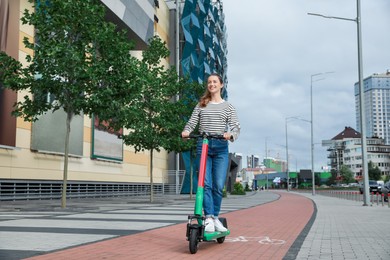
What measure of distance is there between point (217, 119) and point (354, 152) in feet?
518

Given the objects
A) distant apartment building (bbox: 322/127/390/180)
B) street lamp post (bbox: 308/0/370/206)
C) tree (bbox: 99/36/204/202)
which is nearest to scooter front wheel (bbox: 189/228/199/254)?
tree (bbox: 99/36/204/202)

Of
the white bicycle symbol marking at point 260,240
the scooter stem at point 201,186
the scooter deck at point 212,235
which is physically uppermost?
the scooter stem at point 201,186

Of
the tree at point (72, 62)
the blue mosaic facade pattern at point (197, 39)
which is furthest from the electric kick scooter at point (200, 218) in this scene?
the blue mosaic facade pattern at point (197, 39)

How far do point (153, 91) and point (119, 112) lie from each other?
20.3 feet

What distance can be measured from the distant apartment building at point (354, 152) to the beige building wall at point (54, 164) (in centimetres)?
11336

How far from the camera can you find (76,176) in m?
25.1

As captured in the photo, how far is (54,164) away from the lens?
2239cm

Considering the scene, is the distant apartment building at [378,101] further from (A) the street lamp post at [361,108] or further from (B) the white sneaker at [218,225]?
(B) the white sneaker at [218,225]

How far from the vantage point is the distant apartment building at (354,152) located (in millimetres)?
147250

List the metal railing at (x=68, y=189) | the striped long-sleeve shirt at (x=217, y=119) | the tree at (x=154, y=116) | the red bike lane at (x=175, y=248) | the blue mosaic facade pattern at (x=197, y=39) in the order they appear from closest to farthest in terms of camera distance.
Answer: the red bike lane at (x=175, y=248) → the striped long-sleeve shirt at (x=217, y=119) → the metal railing at (x=68, y=189) → the tree at (x=154, y=116) → the blue mosaic facade pattern at (x=197, y=39)

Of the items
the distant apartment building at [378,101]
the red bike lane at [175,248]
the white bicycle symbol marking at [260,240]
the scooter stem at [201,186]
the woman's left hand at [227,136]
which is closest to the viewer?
the red bike lane at [175,248]

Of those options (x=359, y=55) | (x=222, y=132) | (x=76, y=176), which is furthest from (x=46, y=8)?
(x=359, y=55)

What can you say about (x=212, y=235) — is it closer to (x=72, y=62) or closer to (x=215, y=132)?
(x=215, y=132)

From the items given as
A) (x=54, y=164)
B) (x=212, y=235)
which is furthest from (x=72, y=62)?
(x=54, y=164)
